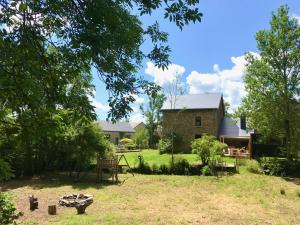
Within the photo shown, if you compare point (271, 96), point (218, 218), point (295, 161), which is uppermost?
point (271, 96)

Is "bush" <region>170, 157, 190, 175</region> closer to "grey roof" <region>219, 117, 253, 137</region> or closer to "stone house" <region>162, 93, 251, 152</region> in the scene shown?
"stone house" <region>162, 93, 251, 152</region>

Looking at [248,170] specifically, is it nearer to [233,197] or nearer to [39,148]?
[233,197]

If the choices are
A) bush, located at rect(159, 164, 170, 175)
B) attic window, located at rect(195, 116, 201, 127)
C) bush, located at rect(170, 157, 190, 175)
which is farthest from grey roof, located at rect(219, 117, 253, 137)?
bush, located at rect(159, 164, 170, 175)

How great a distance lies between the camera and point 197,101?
4112 cm

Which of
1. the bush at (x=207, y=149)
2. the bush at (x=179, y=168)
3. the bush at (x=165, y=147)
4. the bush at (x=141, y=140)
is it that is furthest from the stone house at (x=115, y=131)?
the bush at (x=179, y=168)

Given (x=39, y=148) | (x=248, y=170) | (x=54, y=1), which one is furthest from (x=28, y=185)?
(x=54, y=1)

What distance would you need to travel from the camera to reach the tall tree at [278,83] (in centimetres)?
2514

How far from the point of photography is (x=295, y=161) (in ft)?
80.7

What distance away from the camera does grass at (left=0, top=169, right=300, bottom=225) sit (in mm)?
11391

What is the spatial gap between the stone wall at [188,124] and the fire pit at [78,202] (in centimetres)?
2494

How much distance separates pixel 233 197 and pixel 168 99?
26.0 m

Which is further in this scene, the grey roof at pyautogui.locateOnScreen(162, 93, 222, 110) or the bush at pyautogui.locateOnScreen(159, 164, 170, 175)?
the grey roof at pyautogui.locateOnScreen(162, 93, 222, 110)

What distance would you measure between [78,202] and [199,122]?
28579 mm

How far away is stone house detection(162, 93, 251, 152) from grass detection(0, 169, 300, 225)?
55.8 feet
